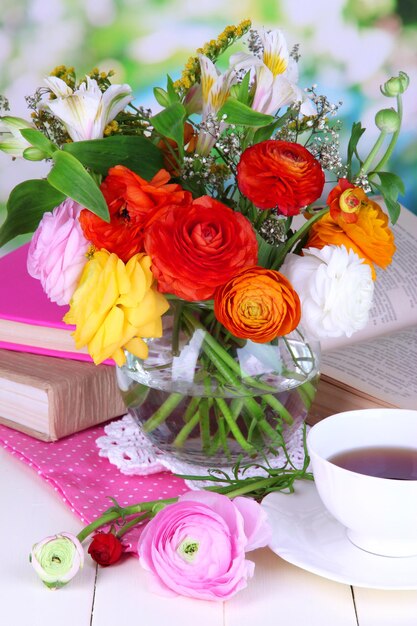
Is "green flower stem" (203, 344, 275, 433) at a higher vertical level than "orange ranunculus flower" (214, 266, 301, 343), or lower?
lower

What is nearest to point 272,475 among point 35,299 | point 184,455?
point 184,455

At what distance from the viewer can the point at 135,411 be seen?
80 centimetres

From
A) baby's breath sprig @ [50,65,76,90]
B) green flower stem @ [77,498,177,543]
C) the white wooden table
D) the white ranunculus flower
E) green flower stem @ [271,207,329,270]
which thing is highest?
baby's breath sprig @ [50,65,76,90]

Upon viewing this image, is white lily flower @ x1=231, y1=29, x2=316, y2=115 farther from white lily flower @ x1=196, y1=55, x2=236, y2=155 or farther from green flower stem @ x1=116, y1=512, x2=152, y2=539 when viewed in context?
green flower stem @ x1=116, y1=512, x2=152, y2=539

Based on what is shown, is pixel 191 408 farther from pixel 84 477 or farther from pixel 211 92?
pixel 211 92

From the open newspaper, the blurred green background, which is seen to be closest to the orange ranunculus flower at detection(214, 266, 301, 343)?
the open newspaper

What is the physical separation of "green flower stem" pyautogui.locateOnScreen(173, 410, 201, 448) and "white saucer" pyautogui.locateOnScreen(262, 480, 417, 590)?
0.30ft

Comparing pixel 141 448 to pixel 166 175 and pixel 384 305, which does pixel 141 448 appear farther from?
pixel 384 305

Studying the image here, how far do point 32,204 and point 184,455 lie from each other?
9.0 inches

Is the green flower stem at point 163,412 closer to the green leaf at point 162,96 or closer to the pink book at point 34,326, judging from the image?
the pink book at point 34,326

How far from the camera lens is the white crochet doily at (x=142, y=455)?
80 centimetres

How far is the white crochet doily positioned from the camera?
80 cm

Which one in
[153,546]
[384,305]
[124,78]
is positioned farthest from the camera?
[124,78]

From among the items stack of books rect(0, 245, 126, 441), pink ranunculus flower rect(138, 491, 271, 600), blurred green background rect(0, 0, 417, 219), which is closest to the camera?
pink ranunculus flower rect(138, 491, 271, 600)
